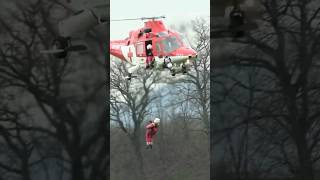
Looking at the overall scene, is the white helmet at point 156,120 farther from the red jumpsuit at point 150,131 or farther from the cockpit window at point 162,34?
the cockpit window at point 162,34

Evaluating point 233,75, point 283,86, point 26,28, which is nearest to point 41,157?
point 26,28

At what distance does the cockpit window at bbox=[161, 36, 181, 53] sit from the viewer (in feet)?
13.9

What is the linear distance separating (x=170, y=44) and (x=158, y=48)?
105 mm

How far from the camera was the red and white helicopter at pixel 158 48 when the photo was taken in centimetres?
424

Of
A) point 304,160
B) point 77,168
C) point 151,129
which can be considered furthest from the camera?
point 77,168

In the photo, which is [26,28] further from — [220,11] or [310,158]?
[310,158]

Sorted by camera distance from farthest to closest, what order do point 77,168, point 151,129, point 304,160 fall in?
point 77,168 → point 151,129 → point 304,160

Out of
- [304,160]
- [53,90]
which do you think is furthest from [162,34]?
[304,160]

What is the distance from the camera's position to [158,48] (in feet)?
14.0

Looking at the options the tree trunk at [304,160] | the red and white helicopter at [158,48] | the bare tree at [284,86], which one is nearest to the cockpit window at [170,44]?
the red and white helicopter at [158,48]

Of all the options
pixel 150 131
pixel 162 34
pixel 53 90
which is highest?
pixel 162 34

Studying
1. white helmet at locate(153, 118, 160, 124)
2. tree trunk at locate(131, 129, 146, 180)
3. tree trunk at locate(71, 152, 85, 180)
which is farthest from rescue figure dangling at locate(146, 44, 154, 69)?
tree trunk at locate(71, 152, 85, 180)

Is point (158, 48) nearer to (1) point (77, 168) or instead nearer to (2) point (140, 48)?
(2) point (140, 48)

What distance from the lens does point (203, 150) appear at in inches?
167
